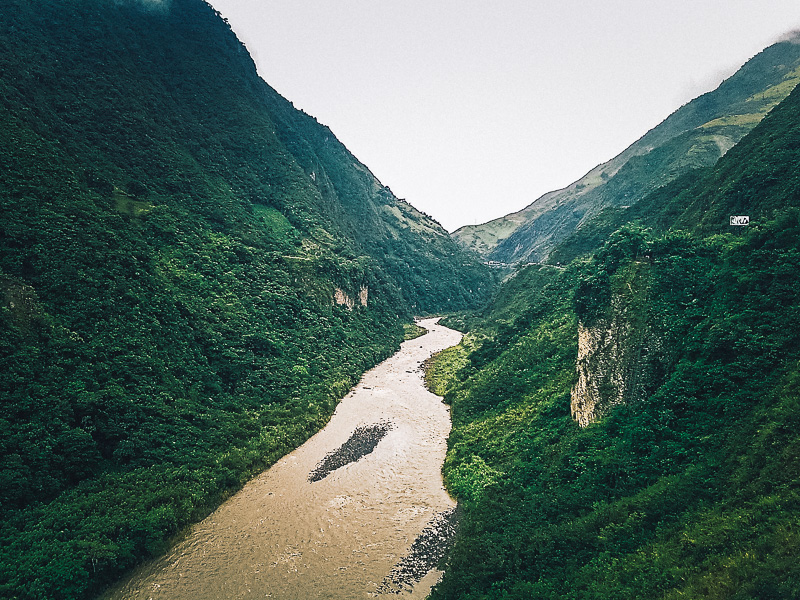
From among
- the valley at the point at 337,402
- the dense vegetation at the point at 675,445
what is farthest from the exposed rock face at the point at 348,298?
the dense vegetation at the point at 675,445

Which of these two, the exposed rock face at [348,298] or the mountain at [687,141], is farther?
the mountain at [687,141]

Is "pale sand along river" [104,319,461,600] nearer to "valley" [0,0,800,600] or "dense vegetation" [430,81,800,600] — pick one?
"valley" [0,0,800,600]

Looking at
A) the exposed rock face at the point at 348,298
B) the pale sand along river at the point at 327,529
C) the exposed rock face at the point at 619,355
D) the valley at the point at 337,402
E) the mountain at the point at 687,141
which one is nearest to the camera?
the valley at the point at 337,402

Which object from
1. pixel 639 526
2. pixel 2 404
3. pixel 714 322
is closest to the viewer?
pixel 639 526

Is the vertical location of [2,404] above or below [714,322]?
above

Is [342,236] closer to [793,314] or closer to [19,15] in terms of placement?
[19,15]

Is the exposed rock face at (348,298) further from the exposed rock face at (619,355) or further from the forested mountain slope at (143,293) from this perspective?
the exposed rock face at (619,355)

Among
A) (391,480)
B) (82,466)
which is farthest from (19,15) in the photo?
(391,480)

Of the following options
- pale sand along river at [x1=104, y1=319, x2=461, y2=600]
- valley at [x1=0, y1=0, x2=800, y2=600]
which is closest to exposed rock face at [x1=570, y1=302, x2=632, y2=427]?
valley at [x1=0, y1=0, x2=800, y2=600]
